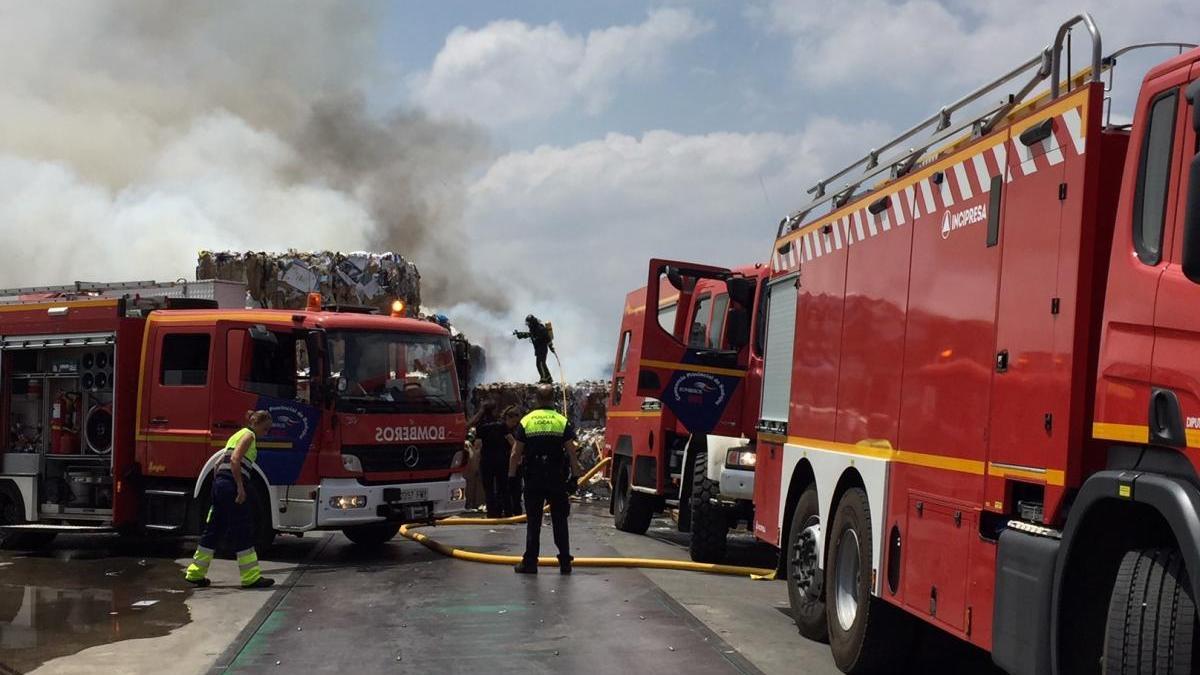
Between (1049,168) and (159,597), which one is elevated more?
(1049,168)

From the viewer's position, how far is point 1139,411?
4355 millimetres

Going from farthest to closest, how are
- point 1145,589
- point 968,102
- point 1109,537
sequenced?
point 968,102
point 1109,537
point 1145,589

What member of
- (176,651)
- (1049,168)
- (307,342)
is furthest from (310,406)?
(1049,168)

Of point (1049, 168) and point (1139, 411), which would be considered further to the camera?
point (1049, 168)

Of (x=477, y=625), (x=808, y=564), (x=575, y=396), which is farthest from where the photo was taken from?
(x=575, y=396)

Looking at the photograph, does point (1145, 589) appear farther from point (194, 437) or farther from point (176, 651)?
point (194, 437)

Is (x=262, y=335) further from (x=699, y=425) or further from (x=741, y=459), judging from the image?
(x=741, y=459)

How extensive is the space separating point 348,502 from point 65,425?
3673 millimetres

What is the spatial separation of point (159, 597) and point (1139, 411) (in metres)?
8.45

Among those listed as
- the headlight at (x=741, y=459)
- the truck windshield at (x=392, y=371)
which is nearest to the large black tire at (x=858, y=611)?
the headlight at (x=741, y=459)

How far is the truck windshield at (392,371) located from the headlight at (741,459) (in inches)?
130

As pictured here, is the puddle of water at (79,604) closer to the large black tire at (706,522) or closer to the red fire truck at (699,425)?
the large black tire at (706,522)

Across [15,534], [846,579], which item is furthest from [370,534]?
[846,579]

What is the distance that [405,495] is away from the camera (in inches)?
506
